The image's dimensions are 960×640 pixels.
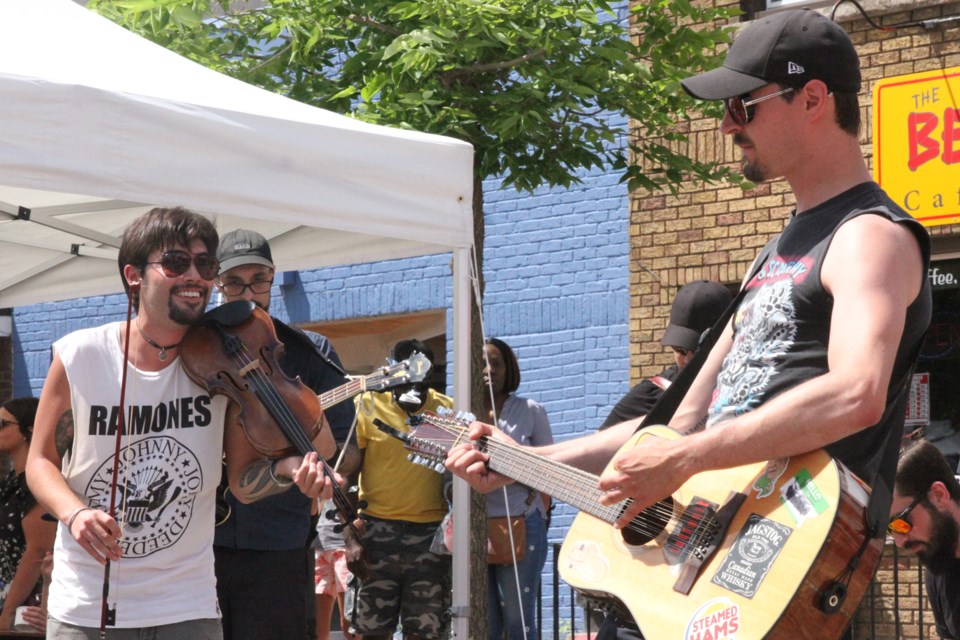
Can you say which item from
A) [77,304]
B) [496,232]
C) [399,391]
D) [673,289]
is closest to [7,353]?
[77,304]

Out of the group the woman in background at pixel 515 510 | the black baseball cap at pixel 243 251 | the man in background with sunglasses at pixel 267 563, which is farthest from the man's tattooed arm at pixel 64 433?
the woman in background at pixel 515 510

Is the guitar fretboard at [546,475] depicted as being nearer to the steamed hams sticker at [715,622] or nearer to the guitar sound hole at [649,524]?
the guitar sound hole at [649,524]

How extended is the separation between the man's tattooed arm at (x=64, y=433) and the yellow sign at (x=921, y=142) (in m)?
6.25

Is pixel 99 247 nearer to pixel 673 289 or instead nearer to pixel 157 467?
pixel 157 467

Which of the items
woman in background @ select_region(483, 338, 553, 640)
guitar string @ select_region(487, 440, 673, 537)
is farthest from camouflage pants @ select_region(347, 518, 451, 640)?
guitar string @ select_region(487, 440, 673, 537)

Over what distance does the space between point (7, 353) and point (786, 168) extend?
39.0ft

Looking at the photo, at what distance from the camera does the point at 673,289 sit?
973 centimetres

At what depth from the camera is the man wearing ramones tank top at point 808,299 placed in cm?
263

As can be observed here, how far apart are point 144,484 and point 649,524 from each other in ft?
4.88

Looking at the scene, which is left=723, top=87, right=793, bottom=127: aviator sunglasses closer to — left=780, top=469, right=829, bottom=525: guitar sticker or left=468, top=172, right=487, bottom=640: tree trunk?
left=780, top=469, right=829, bottom=525: guitar sticker

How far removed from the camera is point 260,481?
391 cm

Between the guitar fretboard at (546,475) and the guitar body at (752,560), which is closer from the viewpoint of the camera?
the guitar body at (752,560)

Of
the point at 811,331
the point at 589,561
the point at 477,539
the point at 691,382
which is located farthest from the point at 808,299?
the point at 477,539

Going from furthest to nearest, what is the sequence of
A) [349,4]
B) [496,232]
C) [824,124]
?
[496,232]
[349,4]
[824,124]
